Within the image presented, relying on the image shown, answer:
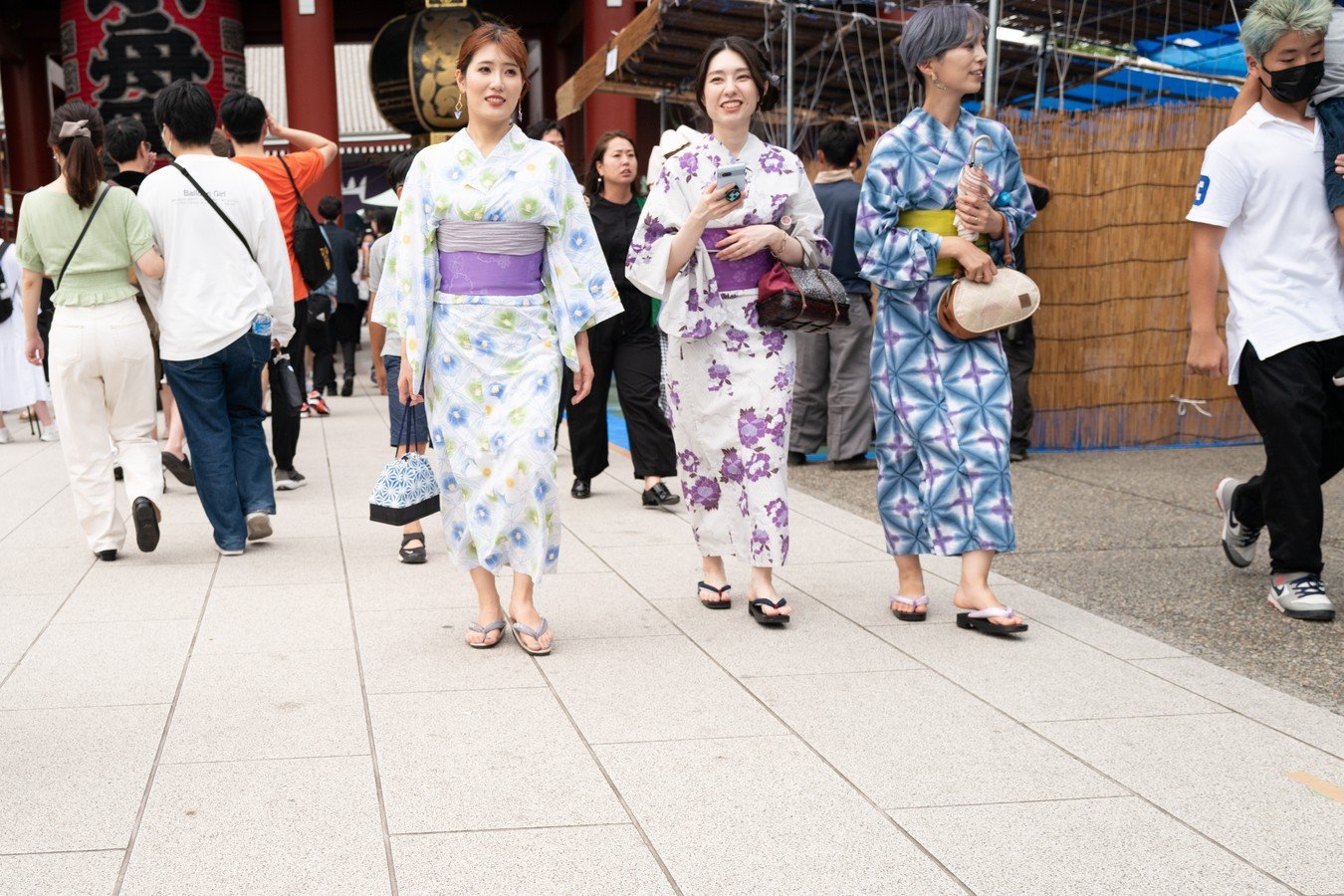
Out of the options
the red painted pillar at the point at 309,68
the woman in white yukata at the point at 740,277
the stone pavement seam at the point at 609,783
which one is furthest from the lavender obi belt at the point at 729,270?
the red painted pillar at the point at 309,68

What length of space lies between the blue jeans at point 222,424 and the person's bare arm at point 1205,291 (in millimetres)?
3565

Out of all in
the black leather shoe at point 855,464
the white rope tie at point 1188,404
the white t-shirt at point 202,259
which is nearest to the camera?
the white t-shirt at point 202,259

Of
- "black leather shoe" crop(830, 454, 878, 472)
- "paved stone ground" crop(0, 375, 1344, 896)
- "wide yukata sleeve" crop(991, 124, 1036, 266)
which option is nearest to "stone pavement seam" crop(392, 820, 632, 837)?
"paved stone ground" crop(0, 375, 1344, 896)

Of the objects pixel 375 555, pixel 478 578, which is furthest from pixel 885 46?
pixel 478 578

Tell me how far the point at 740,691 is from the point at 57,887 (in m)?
1.70

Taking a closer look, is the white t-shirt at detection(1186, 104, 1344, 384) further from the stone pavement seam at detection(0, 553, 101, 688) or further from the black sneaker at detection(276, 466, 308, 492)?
the black sneaker at detection(276, 466, 308, 492)

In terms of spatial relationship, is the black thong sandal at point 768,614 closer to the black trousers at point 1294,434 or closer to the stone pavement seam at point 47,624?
the black trousers at point 1294,434

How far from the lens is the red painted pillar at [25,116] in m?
18.4

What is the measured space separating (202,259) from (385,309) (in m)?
1.79

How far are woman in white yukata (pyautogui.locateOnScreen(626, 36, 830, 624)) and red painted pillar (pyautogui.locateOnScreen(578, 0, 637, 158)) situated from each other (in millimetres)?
10694

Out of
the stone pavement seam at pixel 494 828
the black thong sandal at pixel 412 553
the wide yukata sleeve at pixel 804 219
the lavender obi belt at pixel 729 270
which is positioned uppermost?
the wide yukata sleeve at pixel 804 219

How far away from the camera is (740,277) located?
167 inches

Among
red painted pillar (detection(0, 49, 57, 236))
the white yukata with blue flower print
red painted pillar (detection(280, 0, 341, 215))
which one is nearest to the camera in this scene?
the white yukata with blue flower print

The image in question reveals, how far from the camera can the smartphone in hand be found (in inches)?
156
